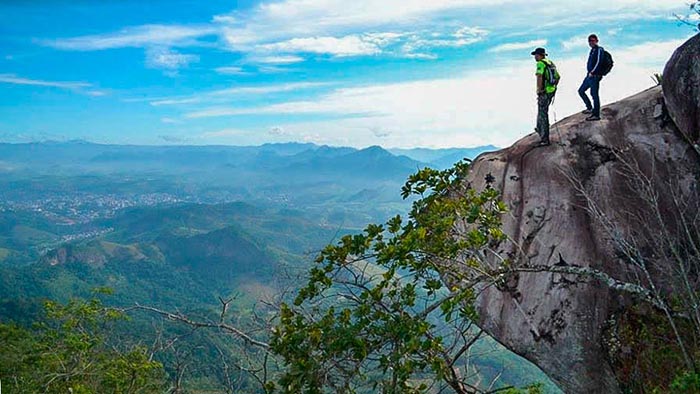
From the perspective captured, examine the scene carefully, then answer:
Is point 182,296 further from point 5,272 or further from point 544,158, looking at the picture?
point 544,158

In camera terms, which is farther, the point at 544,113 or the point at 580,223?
the point at 544,113

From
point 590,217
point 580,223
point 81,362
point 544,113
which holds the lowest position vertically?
point 81,362

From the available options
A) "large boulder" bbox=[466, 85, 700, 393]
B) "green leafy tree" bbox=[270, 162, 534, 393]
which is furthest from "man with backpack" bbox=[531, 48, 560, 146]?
"green leafy tree" bbox=[270, 162, 534, 393]

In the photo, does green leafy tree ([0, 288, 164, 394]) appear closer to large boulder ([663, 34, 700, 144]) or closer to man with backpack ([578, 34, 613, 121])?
man with backpack ([578, 34, 613, 121])

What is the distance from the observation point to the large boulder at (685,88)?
8633 millimetres

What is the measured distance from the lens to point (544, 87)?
10.0 meters

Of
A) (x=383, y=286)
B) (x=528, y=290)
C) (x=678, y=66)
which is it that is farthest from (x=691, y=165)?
(x=383, y=286)

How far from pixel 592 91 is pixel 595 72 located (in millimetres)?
508

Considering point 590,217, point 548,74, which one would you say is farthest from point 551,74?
point 590,217

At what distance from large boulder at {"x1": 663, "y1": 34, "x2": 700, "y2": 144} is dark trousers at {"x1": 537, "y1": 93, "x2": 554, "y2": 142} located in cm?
201

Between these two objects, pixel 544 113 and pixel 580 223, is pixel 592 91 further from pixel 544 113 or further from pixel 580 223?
pixel 580 223

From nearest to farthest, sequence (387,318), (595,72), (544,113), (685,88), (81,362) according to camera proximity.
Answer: (387,318) → (685,88) → (544,113) → (595,72) → (81,362)

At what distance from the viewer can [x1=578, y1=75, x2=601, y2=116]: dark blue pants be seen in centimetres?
1002

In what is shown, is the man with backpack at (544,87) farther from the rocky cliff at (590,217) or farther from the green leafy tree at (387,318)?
the green leafy tree at (387,318)
